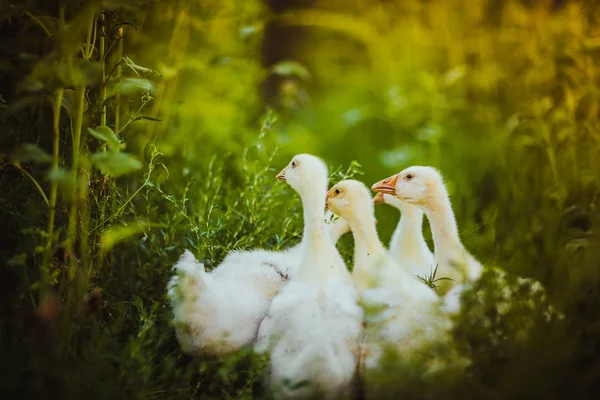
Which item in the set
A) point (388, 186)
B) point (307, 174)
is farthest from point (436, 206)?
point (307, 174)

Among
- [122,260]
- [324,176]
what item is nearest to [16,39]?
[122,260]

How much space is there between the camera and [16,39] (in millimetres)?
2635

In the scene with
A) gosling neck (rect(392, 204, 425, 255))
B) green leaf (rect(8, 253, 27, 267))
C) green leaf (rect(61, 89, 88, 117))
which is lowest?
green leaf (rect(8, 253, 27, 267))

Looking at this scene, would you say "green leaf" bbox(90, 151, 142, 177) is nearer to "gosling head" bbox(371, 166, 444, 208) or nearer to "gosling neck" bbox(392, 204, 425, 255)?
"gosling head" bbox(371, 166, 444, 208)

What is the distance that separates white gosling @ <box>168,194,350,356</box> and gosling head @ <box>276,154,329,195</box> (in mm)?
363

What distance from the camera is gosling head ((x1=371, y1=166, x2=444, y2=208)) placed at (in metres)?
2.98

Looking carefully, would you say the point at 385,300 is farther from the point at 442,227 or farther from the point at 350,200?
the point at 442,227

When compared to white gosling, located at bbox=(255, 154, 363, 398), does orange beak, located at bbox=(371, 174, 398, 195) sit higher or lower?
higher

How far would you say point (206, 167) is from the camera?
3.85 metres

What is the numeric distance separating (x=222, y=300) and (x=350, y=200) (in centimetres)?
69

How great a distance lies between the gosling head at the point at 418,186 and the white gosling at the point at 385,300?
10.3 inches

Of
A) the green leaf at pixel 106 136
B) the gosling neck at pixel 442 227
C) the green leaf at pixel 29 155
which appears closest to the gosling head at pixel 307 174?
the gosling neck at pixel 442 227

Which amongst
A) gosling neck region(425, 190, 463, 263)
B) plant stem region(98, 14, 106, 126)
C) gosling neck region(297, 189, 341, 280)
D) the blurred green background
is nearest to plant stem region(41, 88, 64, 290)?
the blurred green background

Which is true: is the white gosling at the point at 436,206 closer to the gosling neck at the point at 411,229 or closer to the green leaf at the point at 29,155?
the gosling neck at the point at 411,229
